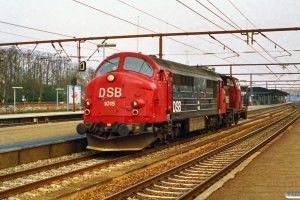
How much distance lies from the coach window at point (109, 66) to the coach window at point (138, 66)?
15.1 inches

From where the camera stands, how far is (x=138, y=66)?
1504 centimetres

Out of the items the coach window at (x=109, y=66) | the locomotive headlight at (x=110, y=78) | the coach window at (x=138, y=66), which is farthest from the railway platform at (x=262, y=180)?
A: the coach window at (x=109, y=66)

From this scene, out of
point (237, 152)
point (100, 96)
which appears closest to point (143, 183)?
point (100, 96)

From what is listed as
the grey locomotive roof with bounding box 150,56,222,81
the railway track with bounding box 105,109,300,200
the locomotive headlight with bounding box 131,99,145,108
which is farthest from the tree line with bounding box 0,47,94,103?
the railway track with bounding box 105,109,300,200

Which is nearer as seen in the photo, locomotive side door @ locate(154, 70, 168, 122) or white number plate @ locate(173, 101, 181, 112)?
locomotive side door @ locate(154, 70, 168, 122)

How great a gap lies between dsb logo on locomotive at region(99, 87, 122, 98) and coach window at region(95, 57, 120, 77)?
1.10m

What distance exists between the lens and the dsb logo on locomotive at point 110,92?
14.2 meters

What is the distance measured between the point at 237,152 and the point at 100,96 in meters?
5.96

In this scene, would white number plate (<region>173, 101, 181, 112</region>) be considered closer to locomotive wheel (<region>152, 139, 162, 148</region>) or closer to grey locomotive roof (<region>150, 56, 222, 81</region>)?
grey locomotive roof (<region>150, 56, 222, 81</region>)

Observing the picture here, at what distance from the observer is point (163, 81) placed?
15.5 metres

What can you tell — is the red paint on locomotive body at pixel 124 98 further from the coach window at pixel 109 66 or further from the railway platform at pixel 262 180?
the railway platform at pixel 262 180

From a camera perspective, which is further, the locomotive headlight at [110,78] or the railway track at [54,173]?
the locomotive headlight at [110,78]

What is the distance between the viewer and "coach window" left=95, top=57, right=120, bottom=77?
50.0ft

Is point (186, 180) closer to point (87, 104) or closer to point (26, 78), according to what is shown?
point (87, 104)
